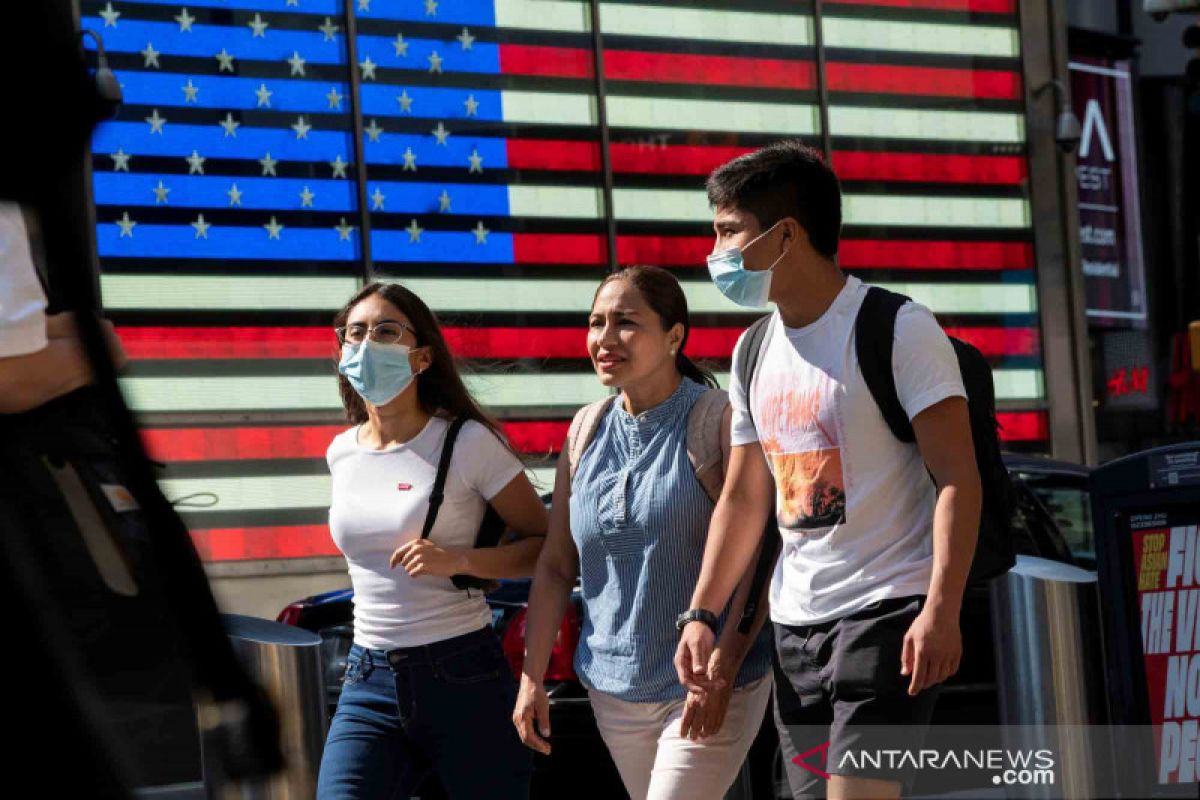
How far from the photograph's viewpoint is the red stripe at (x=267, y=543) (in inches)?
482

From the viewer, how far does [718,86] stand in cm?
1448

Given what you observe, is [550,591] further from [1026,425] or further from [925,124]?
[1026,425]

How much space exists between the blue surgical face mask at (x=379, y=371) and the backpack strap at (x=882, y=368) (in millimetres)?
1456

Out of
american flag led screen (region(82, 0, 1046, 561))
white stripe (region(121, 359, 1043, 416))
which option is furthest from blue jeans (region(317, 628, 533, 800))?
white stripe (region(121, 359, 1043, 416))

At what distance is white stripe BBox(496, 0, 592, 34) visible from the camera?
1352cm

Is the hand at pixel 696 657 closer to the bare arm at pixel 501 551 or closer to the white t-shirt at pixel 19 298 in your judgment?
the bare arm at pixel 501 551

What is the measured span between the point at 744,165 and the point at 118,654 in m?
2.91

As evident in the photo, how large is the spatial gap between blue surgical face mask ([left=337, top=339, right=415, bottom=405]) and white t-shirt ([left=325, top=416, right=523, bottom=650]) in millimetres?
135

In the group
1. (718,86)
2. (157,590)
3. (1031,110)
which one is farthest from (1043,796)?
(1031,110)

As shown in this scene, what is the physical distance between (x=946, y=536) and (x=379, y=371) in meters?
1.77

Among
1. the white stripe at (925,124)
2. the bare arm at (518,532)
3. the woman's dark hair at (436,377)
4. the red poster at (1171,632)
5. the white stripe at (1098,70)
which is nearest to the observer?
the bare arm at (518,532)

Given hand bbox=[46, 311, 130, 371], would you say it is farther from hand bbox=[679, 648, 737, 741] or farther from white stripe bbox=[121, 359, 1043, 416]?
white stripe bbox=[121, 359, 1043, 416]

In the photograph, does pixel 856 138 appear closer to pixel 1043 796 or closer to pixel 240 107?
pixel 240 107

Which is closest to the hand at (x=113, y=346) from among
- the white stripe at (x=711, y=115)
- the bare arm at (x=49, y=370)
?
the bare arm at (x=49, y=370)
